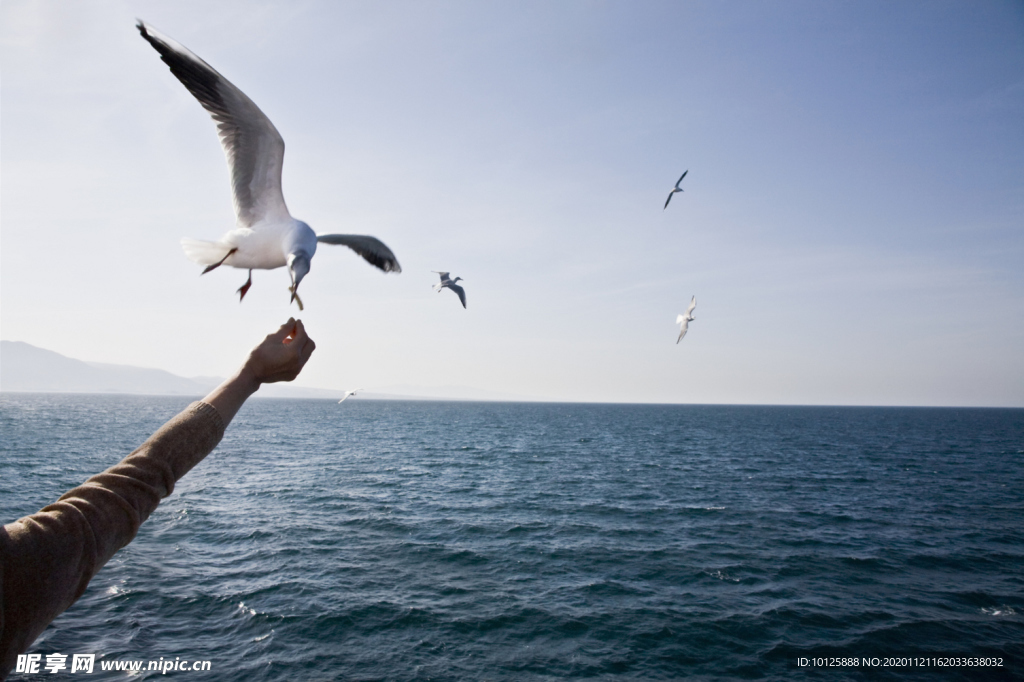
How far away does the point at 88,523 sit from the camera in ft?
4.71

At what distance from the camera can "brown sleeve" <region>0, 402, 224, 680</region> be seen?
4.05 feet

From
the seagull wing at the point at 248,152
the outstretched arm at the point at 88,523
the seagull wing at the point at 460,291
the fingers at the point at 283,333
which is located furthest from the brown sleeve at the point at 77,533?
the seagull wing at the point at 460,291

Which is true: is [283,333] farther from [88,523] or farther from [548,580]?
[548,580]

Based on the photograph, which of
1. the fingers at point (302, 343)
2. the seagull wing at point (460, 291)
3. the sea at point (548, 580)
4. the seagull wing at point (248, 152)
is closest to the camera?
the fingers at point (302, 343)

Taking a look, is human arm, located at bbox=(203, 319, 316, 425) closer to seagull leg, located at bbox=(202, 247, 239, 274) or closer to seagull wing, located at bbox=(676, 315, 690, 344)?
seagull leg, located at bbox=(202, 247, 239, 274)

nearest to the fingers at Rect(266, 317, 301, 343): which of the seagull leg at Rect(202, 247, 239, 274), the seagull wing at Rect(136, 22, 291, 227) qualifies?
the seagull leg at Rect(202, 247, 239, 274)

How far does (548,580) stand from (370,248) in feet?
47.3

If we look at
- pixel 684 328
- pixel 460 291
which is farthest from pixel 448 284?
pixel 684 328

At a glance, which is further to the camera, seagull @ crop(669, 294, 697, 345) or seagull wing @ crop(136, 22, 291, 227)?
seagull @ crop(669, 294, 697, 345)

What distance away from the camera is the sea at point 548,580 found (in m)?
12.2

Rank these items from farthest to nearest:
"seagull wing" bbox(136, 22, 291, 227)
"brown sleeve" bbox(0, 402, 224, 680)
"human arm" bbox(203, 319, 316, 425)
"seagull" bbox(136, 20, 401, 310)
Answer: "seagull wing" bbox(136, 22, 291, 227), "seagull" bbox(136, 20, 401, 310), "human arm" bbox(203, 319, 316, 425), "brown sleeve" bbox(0, 402, 224, 680)

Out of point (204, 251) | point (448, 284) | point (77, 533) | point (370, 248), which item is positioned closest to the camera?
point (77, 533)

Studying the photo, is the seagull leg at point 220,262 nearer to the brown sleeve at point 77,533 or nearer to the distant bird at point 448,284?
the brown sleeve at point 77,533

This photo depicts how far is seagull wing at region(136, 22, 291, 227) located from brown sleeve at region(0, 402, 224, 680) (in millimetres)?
2492
